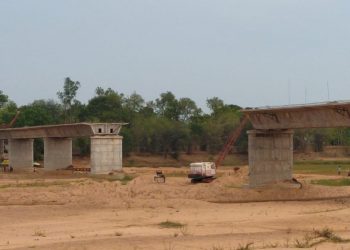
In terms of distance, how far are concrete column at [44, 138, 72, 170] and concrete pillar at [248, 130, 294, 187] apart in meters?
43.1

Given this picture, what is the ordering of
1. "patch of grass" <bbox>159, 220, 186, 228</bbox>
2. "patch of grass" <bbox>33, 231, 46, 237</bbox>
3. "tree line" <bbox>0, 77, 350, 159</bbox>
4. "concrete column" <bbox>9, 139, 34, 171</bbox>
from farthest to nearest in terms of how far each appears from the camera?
"tree line" <bbox>0, 77, 350, 159</bbox>
"concrete column" <bbox>9, 139, 34, 171</bbox>
"patch of grass" <bbox>159, 220, 186, 228</bbox>
"patch of grass" <bbox>33, 231, 46, 237</bbox>

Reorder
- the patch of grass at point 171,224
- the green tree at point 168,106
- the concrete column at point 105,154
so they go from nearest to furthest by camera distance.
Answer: the patch of grass at point 171,224
the concrete column at point 105,154
the green tree at point 168,106

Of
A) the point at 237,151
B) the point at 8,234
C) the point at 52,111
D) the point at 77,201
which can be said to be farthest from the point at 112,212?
the point at 52,111

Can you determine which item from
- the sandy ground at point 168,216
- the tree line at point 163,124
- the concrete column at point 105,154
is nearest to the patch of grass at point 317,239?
the sandy ground at point 168,216

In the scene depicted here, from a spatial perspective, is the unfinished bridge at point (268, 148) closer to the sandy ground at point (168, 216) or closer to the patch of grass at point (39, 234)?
the sandy ground at point (168, 216)

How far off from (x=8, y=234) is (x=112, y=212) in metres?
9.71

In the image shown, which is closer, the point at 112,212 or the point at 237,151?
the point at 112,212

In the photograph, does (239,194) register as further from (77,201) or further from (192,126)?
(192,126)

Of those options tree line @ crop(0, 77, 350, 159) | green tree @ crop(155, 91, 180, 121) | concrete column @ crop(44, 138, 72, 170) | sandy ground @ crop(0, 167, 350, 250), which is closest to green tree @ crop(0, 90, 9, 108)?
tree line @ crop(0, 77, 350, 159)

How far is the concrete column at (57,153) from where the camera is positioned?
83.8m

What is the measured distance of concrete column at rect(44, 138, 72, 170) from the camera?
83750mm

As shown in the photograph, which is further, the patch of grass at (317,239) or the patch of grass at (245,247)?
the patch of grass at (317,239)

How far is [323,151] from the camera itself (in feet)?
434

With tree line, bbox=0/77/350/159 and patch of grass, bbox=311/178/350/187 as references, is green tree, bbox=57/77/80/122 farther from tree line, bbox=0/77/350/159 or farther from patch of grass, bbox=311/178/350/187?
patch of grass, bbox=311/178/350/187
